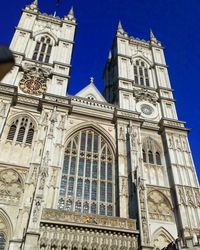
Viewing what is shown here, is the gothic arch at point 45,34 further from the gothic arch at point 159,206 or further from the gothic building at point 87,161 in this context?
the gothic arch at point 159,206

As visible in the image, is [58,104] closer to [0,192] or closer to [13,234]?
[0,192]

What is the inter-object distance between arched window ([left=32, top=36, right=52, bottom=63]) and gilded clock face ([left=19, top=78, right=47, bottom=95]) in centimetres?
332

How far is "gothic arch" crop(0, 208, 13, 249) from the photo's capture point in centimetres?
1330

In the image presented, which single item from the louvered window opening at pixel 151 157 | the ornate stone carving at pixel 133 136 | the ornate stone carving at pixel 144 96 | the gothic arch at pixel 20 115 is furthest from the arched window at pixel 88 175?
the ornate stone carving at pixel 144 96

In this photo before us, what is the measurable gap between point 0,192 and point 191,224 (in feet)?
37.3

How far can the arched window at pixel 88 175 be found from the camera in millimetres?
16094

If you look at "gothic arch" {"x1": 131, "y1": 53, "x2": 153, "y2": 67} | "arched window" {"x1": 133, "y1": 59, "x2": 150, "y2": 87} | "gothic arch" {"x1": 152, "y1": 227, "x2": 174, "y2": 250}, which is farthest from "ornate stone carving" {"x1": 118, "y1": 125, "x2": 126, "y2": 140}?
"gothic arch" {"x1": 131, "y1": 53, "x2": 153, "y2": 67}

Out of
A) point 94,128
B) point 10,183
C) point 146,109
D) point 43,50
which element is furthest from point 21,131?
point 146,109

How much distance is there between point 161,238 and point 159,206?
2.06m

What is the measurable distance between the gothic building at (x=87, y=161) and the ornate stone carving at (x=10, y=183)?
6 centimetres

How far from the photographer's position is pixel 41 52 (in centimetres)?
2464

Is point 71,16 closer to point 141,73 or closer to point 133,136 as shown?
point 141,73

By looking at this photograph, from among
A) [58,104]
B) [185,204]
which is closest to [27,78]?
[58,104]

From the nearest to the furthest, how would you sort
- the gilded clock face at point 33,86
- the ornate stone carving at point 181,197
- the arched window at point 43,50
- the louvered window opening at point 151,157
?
1. the ornate stone carving at point 181,197
2. the louvered window opening at point 151,157
3. the gilded clock face at point 33,86
4. the arched window at point 43,50
